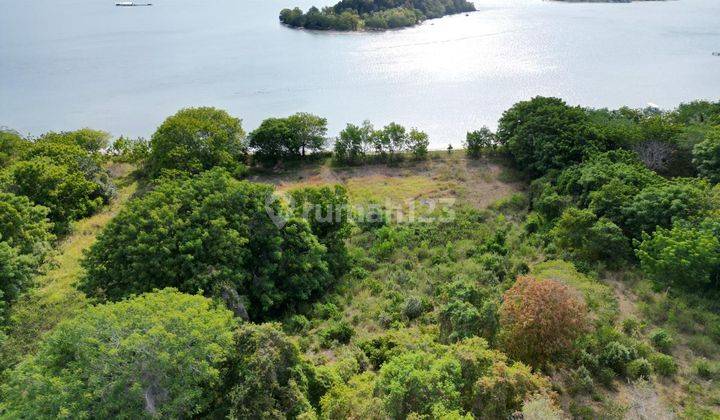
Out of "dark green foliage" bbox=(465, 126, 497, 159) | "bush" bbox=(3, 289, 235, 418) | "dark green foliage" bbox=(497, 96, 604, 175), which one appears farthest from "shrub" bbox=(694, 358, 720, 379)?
"dark green foliage" bbox=(465, 126, 497, 159)

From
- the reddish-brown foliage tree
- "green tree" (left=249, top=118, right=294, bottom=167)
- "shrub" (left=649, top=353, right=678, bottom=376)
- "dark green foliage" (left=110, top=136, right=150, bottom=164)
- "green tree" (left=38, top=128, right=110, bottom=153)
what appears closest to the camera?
the reddish-brown foliage tree

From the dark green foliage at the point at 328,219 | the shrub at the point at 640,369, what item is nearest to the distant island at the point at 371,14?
the dark green foliage at the point at 328,219

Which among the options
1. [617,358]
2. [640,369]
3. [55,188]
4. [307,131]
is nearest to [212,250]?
[617,358]

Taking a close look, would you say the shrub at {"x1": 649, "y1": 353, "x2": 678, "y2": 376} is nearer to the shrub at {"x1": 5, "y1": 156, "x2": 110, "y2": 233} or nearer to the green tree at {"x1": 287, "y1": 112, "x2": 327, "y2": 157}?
the green tree at {"x1": 287, "y1": 112, "x2": 327, "y2": 157}

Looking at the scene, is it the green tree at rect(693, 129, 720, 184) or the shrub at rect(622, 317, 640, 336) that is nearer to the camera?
the shrub at rect(622, 317, 640, 336)

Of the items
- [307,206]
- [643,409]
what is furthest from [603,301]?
[307,206]

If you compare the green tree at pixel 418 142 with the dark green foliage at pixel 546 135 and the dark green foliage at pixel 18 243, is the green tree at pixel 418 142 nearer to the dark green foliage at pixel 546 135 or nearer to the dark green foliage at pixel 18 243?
the dark green foliage at pixel 546 135
